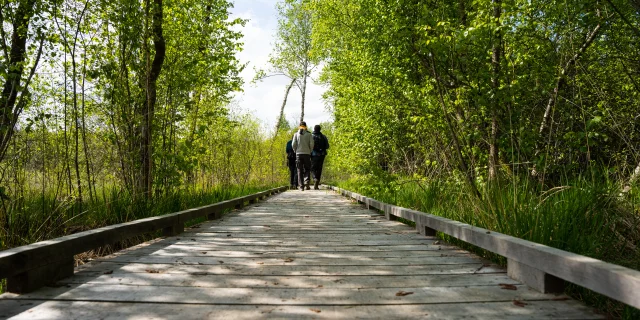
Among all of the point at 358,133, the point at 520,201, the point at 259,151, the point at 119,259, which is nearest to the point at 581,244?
the point at 520,201

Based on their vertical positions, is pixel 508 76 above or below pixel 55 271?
above

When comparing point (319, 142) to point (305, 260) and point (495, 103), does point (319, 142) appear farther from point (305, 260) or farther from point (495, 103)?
point (305, 260)

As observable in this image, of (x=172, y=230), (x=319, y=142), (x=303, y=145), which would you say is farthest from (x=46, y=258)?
(x=319, y=142)

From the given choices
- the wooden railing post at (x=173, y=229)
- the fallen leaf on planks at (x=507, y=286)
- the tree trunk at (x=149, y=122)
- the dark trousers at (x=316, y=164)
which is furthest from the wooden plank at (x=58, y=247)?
the dark trousers at (x=316, y=164)

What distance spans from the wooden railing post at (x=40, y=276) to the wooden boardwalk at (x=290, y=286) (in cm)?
6

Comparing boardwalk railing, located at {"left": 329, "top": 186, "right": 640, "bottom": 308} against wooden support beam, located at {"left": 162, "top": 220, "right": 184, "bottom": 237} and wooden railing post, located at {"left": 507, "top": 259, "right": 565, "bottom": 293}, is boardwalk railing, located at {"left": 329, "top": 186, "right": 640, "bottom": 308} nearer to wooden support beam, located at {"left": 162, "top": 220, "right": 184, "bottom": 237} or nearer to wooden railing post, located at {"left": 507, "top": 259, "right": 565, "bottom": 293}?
wooden railing post, located at {"left": 507, "top": 259, "right": 565, "bottom": 293}

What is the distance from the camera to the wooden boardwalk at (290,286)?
6.43 feet

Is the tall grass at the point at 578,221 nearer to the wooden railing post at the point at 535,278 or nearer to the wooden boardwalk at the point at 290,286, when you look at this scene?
the wooden railing post at the point at 535,278

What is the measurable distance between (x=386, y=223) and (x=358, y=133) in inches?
148

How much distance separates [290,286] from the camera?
7.91 feet

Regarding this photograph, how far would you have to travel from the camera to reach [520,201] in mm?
3555

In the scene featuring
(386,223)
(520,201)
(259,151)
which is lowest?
(386,223)

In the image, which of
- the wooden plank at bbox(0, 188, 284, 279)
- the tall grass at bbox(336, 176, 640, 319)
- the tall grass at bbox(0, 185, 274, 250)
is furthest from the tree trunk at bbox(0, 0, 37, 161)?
the tall grass at bbox(336, 176, 640, 319)

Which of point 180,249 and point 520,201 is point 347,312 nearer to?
point 180,249
